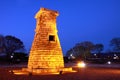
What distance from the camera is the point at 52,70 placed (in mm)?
21734

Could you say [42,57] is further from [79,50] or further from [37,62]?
[79,50]

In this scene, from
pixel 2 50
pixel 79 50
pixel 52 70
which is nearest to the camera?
pixel 52 70

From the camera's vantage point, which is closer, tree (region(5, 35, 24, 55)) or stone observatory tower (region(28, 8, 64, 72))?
stone observatory tower (region(28, 8, 64, 72))

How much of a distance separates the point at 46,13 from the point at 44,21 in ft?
2.24

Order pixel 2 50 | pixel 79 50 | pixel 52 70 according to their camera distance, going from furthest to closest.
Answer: pixel 79 50
pixel 2 50
pixel 52 70

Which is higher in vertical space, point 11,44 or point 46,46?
point 11,44

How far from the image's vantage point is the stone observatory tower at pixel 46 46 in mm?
22375

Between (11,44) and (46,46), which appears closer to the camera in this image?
(46,46)

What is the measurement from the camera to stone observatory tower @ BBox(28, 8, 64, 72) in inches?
881

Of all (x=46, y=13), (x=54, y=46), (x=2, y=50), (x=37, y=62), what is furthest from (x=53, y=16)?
(x=2, y=50)

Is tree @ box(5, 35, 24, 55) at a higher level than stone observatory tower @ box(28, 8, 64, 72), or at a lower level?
higher

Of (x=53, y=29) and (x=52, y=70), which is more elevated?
(x=53, y=29)

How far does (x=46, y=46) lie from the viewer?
889 inches

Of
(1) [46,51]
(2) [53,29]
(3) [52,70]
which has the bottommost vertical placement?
(3) [52,70]
